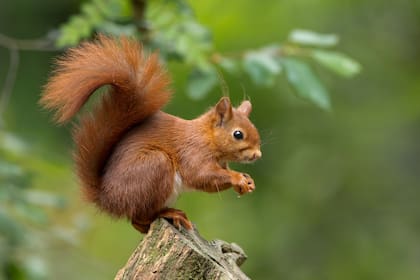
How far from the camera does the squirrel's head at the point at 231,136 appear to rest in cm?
260

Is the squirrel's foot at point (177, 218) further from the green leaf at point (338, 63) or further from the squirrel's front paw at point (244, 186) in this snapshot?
the green leaf at point (338, 63)

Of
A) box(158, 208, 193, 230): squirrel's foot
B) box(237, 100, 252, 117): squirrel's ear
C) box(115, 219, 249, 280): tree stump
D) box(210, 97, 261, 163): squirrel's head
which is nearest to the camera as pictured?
box(115, 219, 249, 280): tree stump

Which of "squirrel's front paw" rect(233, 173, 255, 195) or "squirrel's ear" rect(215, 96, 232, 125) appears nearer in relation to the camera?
"squirrel's front paw" rect(233, 173, 255, 195)

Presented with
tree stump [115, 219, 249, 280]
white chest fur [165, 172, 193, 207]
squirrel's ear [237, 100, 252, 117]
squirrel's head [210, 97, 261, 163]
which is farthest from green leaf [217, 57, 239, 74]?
tree stump [115, 219, 249, 280]

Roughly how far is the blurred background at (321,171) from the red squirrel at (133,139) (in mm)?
2430

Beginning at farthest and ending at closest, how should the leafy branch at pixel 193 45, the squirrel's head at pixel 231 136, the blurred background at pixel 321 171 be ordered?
1. the blurred background at pixel 321 171
2. the leafy branch at pixel 193 45
3. the squirrel's head at pixel 231 136

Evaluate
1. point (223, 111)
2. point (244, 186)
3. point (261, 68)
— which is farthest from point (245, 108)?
point (261, 68)

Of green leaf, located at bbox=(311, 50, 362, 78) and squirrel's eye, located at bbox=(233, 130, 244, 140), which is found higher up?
green leaf, located at bbox=(311, 50, 362, 78)

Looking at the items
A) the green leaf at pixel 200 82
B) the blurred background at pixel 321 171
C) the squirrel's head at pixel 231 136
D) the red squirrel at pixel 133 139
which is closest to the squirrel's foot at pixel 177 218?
the red squirrel at pixel 133 139

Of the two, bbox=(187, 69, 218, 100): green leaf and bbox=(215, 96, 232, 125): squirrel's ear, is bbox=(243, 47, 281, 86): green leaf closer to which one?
bbox=(187, 69, 218, 100): green leaf

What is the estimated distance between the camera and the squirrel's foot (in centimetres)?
236

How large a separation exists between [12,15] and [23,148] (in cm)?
114

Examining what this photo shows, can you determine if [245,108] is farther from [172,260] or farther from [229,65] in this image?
[229,65]

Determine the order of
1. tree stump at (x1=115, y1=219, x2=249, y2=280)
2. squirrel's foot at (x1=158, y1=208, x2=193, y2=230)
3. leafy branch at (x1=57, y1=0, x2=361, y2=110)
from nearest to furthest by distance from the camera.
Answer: tree stump at (x1=115, y1=219, x2=249, y2=280)
squirrel's foot at (x1=158, y1=208, x2=193, y2=230)
leafy branch at (x1=57, y1=0, x2=361, y2=110)
